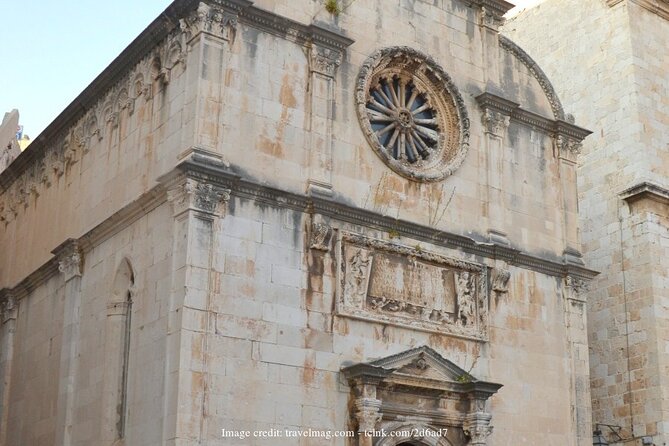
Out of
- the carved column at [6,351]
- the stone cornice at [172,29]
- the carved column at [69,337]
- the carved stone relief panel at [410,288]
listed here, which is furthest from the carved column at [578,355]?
the carved column at [6,351]

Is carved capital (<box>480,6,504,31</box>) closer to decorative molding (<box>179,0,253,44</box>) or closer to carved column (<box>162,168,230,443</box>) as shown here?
decorative molding (<box>179,0,253,44</box>)

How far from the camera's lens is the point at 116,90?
17.8 meters

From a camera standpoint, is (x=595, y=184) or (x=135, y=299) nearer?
(x=135, y=299)

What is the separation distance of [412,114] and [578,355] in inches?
209

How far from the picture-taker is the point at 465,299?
1727cm

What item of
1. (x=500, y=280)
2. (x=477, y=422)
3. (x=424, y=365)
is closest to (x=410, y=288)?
(x=424, y=365)

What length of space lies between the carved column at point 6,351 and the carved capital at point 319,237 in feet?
25.5

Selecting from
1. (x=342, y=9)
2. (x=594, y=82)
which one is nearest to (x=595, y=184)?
(x=594, y=82)

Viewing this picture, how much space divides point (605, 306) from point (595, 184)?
275 cm

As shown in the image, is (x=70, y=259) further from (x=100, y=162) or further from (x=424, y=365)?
(x=424, y=365)

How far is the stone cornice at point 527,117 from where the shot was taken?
18.6 meters

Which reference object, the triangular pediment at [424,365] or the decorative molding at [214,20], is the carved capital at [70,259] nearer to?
the decorative molding at [214,20]

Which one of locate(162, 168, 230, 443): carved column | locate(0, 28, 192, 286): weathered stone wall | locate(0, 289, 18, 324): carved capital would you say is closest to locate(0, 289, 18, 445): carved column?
locate(0, 289, 18, 324): carved capital

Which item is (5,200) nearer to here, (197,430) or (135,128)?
(135,128)
